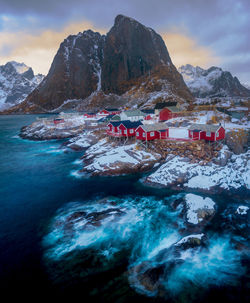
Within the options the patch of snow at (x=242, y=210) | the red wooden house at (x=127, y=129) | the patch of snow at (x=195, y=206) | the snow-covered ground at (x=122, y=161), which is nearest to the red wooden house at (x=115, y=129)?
the red wooden house at (x=127, y=129)

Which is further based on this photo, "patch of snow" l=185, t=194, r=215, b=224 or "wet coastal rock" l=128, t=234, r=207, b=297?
"patch of snow" l=185, t=194, r=215, b=224

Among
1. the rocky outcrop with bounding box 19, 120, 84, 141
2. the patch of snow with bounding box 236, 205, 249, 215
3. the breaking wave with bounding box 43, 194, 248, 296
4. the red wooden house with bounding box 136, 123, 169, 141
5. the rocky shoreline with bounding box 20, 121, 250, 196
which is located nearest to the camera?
the breaking wave with bounding box 43, 194, 248, 296

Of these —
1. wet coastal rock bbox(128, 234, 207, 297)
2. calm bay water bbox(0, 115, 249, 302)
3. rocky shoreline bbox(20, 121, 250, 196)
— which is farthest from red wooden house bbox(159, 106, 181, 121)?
wet coastal rock bbox(128, 234, 207, 297)

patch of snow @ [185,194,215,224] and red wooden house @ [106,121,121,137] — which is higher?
red wooden house @ [106,121,121,137]

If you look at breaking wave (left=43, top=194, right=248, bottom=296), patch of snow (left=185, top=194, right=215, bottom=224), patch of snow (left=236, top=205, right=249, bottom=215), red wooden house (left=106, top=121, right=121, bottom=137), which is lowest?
breaking wave (left=43, top=194, right=248, bottom=296)

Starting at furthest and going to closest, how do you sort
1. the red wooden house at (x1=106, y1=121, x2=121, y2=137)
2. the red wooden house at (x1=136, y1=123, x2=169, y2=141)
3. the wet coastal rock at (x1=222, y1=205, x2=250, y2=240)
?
the red wooden house at (x1=106, y1=121, x2=121, y2=137) < the red wooden house at (x1=136, y1=123, x2=169, y2=141) < the wet coastal rock at (x1=222, y1=205, x2=250, y2=240)

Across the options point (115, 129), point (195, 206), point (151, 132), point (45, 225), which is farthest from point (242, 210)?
point (115, 129)

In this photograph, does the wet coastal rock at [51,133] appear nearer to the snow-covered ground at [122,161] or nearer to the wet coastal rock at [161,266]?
the snow-covered ground at [122,161]

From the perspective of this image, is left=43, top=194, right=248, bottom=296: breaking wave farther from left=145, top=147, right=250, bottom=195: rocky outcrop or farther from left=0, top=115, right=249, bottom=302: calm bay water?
left=145, top=147, right=250, bottom=195: rocky outcrop
